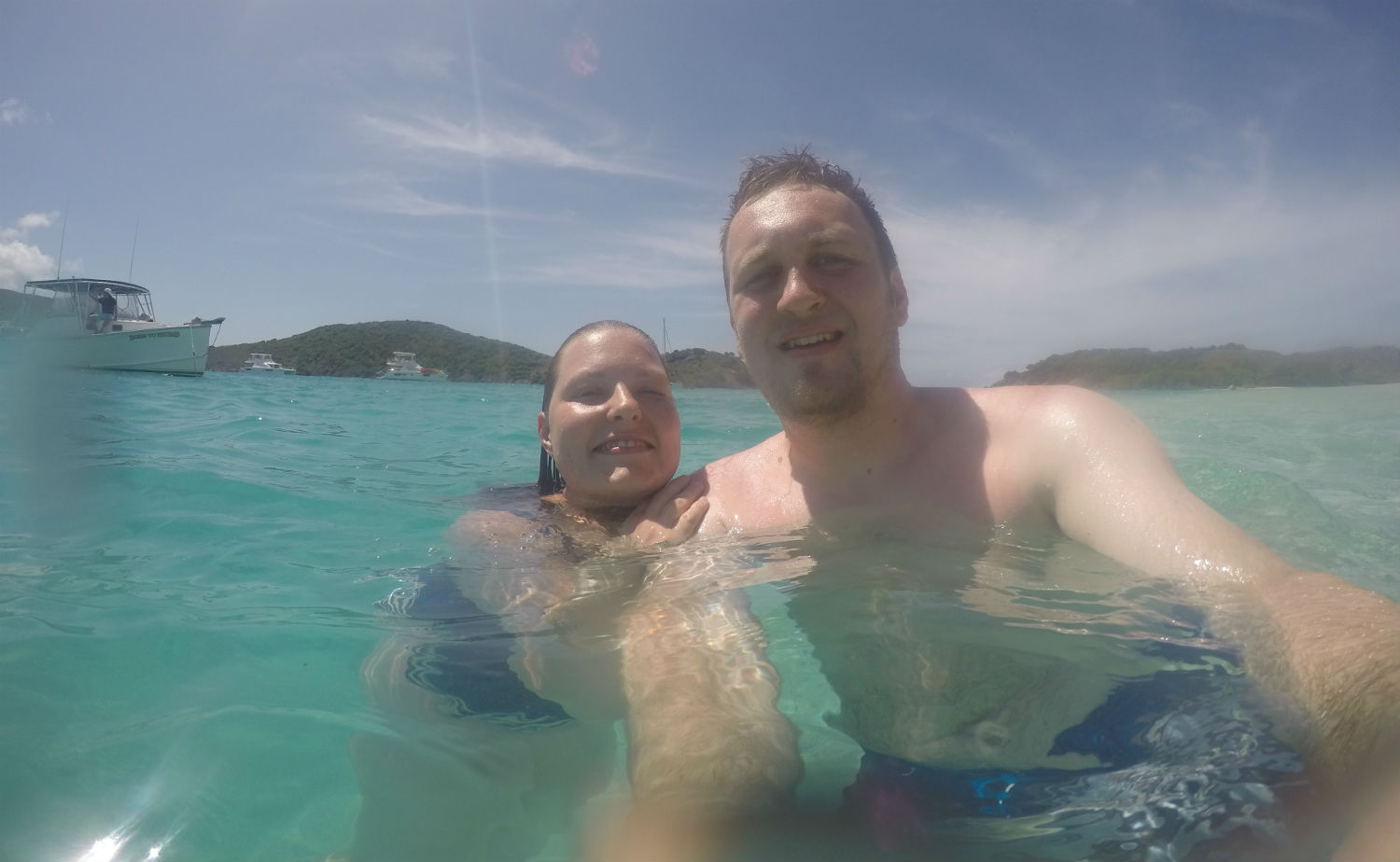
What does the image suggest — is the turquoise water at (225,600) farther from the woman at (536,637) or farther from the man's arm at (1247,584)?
the man's arm at (1247,584)

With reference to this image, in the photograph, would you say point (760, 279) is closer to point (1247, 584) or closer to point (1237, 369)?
point (1247, 584)

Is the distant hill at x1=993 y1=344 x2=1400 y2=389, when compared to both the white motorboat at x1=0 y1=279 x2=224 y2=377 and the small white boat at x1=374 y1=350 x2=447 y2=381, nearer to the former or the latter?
the white motorboat at x1=0 y1=279 x2=224 y2=377

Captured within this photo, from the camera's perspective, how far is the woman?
1889 millimetres

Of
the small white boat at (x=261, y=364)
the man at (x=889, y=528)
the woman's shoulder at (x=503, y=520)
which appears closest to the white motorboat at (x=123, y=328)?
the woman's shoulder at (x=503, y=520)

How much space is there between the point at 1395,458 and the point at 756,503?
687cm

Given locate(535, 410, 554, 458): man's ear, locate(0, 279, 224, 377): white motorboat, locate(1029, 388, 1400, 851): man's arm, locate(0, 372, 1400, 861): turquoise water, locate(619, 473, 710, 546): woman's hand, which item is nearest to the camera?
locate(1029, 388, 1400, 851): man's arm

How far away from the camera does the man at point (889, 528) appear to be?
1.44m

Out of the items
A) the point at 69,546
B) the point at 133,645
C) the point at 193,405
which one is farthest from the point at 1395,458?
the point at 193,405

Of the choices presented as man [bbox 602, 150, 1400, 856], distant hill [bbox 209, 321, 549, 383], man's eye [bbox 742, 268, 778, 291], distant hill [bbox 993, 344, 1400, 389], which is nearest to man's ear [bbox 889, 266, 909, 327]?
man [bbox 602, 150, 1400, 856]

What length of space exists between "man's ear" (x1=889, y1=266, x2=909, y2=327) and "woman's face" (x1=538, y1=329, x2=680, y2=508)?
1.10 meters

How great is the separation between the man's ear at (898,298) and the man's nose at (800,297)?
15.3 inches

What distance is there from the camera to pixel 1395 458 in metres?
6.52

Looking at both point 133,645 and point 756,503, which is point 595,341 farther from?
point 133,645

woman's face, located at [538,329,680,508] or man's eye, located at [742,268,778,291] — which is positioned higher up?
man's eye, located at [742,268,778,291]
